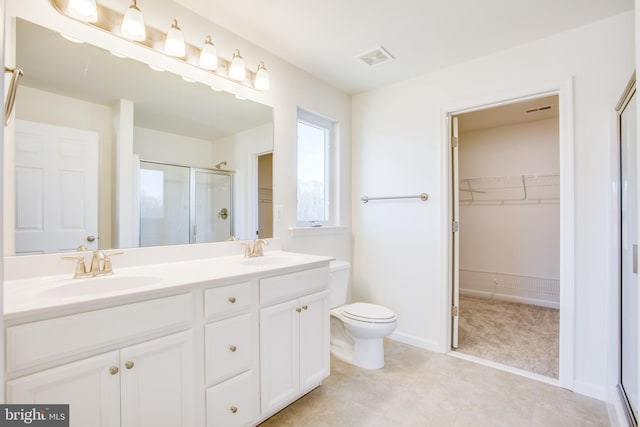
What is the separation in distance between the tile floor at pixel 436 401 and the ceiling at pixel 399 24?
2.28 metres

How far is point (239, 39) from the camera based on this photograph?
206 cm

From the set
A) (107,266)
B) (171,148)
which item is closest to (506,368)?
(107,266)

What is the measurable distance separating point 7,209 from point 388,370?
7.51ft

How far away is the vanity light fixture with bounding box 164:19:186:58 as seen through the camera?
1.66 meters

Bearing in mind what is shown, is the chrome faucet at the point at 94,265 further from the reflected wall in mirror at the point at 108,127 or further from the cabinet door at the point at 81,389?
the cabinet door at the point at 81,389

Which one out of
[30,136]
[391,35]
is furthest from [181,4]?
[391,35]

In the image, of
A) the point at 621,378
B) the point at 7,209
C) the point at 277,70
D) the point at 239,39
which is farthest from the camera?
the point at 277,70

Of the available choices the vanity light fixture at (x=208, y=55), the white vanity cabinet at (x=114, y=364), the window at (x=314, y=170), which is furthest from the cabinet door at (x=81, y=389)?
the window at (x=314, y=170)

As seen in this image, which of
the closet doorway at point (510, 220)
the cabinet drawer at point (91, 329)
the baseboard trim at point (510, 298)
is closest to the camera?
the cabinet drawer at point (91, 329)

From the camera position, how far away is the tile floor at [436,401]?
1646mm

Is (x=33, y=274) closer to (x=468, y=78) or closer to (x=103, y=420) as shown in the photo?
(x=103, y=420)

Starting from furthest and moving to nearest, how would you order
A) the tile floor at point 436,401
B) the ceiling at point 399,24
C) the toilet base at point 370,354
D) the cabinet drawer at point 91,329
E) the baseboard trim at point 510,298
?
the baseboard trim at point 510,298 < the toilet base at point 370,354 < the ceiling at point 399,24 < the tile floor at point 436,401 < the cabinet drawer at point 91,329

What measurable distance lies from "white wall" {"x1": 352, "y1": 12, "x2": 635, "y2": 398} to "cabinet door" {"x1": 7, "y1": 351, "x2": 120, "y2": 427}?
219cm

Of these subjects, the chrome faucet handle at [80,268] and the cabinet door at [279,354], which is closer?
the chrome faucet handle at [80,268]
